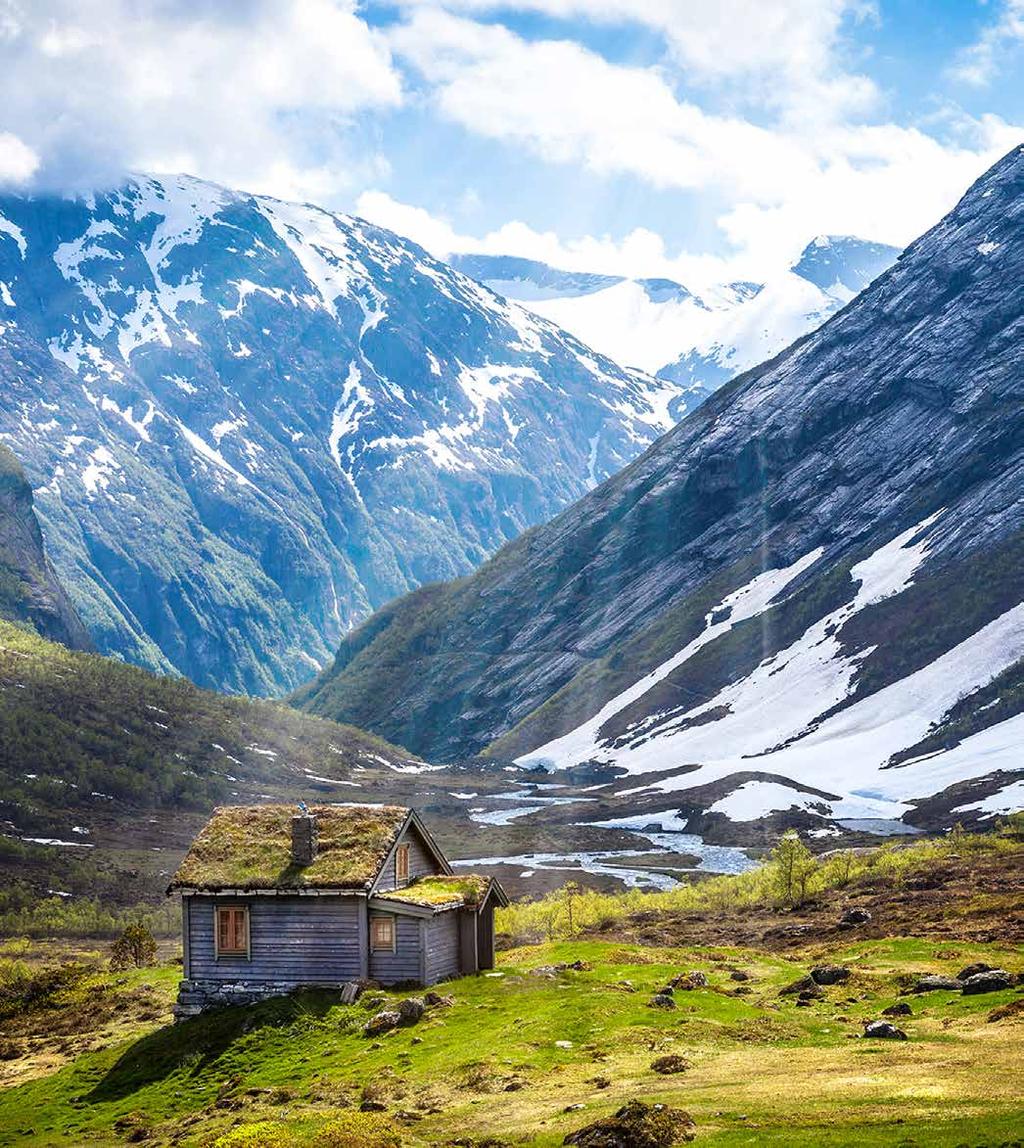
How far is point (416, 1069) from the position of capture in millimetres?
39094

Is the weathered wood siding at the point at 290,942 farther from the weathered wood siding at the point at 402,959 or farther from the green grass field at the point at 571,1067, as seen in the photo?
the green grass field at the point at 571,1067

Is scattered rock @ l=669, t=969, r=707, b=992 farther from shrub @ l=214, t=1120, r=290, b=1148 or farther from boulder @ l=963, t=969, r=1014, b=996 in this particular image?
shrub @ l=214, t=1120, r=290, b=1148

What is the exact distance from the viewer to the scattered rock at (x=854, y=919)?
71812 millimetres

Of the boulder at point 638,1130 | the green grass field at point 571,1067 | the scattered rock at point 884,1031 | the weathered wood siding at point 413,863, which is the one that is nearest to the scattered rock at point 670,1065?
the green grass field at point 571,1067

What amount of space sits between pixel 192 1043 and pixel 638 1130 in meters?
25.3

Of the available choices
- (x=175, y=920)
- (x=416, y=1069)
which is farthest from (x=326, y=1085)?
(x=175, y=920)

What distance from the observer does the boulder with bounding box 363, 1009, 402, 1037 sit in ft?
146

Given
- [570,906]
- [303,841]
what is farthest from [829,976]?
[570,906]

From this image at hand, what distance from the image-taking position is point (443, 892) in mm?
52812

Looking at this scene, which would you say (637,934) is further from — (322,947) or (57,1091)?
(57,1091)

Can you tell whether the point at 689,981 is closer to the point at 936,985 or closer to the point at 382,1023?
the point at 936,985

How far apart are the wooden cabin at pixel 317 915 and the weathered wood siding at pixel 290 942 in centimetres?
4

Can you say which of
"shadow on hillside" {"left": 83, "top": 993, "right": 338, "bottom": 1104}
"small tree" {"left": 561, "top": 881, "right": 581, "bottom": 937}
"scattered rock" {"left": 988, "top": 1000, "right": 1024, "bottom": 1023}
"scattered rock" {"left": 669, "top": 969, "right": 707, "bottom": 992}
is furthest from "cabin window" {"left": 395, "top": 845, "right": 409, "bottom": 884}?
"small tree" {"left": 561, "top": 881, "right": 581, "bottom": 937}

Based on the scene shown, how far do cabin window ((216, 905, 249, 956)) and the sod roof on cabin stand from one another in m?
1.12
